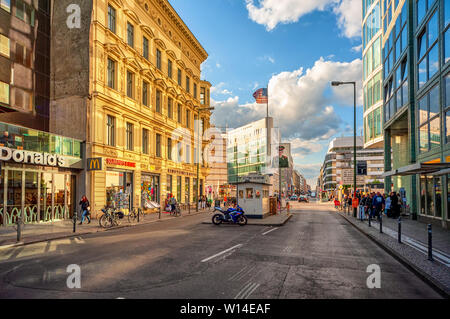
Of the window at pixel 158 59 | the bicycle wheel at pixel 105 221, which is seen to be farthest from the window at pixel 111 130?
the window at pixel 158 59

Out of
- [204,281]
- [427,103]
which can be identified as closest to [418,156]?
[427,103]

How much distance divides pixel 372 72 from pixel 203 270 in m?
37.8

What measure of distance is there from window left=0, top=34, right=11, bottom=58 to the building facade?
903 inches

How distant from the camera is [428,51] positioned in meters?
18.4

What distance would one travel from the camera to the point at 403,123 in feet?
87.5

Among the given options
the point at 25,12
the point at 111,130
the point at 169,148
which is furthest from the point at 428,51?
the point at 25,12

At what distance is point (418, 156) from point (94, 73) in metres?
21.6

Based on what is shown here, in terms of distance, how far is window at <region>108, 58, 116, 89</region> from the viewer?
24.2 metres

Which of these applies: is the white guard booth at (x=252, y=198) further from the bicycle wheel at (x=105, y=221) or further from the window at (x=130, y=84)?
the window at (x=130, y=84)

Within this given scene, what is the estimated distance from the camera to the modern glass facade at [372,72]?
36656mm

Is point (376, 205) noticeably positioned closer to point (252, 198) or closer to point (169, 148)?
point (252, 198)

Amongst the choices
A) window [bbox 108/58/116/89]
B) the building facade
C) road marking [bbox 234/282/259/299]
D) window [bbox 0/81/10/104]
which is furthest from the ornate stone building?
the building facade

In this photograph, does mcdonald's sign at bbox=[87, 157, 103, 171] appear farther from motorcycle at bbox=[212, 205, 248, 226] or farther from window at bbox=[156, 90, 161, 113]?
window at bbox=[156, 90, 161, 113]

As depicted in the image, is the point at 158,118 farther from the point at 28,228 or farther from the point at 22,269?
the point at 22,269
